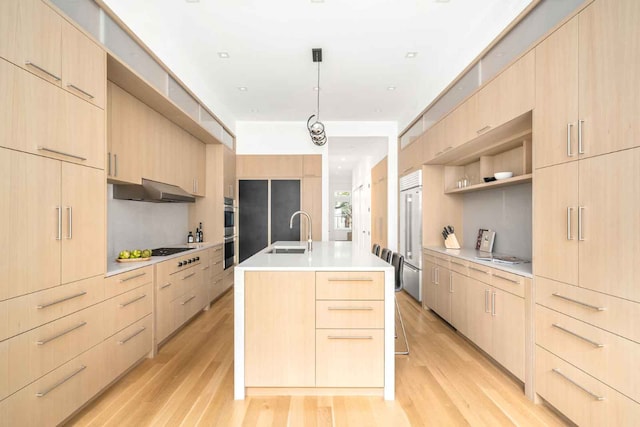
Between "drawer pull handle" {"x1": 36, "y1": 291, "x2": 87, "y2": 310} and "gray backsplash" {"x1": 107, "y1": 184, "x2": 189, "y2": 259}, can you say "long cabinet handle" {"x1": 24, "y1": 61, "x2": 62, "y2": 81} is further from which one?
"gray backsplash" {"x1": 107, "y1": 184, "x2": 189, "y2": 259}

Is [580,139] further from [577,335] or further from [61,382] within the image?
[61,382]

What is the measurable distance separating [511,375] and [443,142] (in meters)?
2.40

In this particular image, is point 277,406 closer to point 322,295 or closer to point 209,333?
point 322,295

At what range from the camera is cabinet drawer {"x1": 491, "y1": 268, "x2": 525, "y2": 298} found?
Answer: 7.70 feet

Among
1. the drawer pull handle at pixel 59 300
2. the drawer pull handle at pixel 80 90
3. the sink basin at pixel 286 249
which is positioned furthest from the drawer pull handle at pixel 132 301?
the drawer pull handle at pixel 80 90

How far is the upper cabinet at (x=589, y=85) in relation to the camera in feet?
5.08

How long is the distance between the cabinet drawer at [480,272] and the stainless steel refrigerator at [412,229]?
1.45 m

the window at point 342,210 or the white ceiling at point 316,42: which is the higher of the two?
the white ceiling at point 316,42

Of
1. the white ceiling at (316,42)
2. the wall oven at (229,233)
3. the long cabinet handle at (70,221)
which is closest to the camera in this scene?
the long cabinet handle at (70,221)

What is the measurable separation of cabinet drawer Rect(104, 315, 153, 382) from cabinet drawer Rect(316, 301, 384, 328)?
4.66 feet

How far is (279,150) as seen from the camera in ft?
20.2

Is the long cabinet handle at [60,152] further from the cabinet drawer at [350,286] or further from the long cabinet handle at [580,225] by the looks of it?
the long cabinet handle at [580,225]

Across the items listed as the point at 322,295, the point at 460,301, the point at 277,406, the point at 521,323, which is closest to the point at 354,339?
the point at 322,295

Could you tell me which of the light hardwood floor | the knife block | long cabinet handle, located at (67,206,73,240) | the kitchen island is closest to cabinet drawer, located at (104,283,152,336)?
the light hardwood floor
